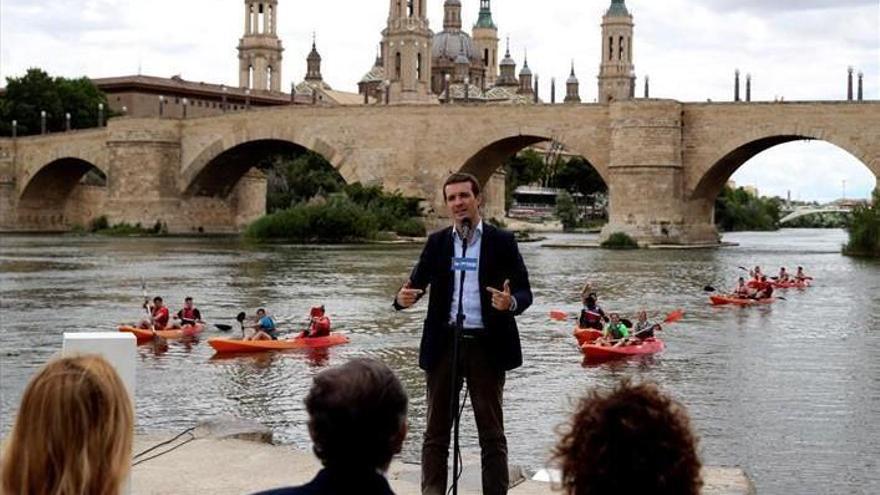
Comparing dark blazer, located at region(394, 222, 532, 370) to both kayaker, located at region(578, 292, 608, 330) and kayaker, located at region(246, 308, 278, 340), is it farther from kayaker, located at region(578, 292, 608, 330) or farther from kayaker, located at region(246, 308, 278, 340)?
kayaker, located at region(578, 292, 608, 330)

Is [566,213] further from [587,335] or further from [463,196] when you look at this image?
[463,196]

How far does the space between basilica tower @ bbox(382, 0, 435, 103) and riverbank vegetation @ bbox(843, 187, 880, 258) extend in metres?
54.7

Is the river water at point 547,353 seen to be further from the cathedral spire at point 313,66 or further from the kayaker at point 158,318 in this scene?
the cathedral spire at point 313,66

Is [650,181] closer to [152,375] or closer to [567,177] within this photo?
[152,375]

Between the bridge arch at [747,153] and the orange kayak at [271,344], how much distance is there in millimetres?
34011

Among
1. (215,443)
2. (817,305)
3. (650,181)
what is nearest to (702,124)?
(650,181)

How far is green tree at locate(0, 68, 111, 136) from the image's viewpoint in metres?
81.2

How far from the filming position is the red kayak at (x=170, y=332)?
61.3 feet

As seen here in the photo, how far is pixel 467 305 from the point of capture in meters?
6.39

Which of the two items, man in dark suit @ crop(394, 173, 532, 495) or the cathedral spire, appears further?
the cathedral spire

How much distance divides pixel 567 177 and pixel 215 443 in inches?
3622

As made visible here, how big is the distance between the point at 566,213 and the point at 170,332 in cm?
6925

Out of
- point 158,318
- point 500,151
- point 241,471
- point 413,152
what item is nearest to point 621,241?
point 500,151

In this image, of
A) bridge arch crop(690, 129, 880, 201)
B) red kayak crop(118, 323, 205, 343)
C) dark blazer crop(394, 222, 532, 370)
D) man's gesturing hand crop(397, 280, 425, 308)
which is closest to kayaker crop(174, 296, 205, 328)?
red kayak crop(118, 323, 205, 343)
